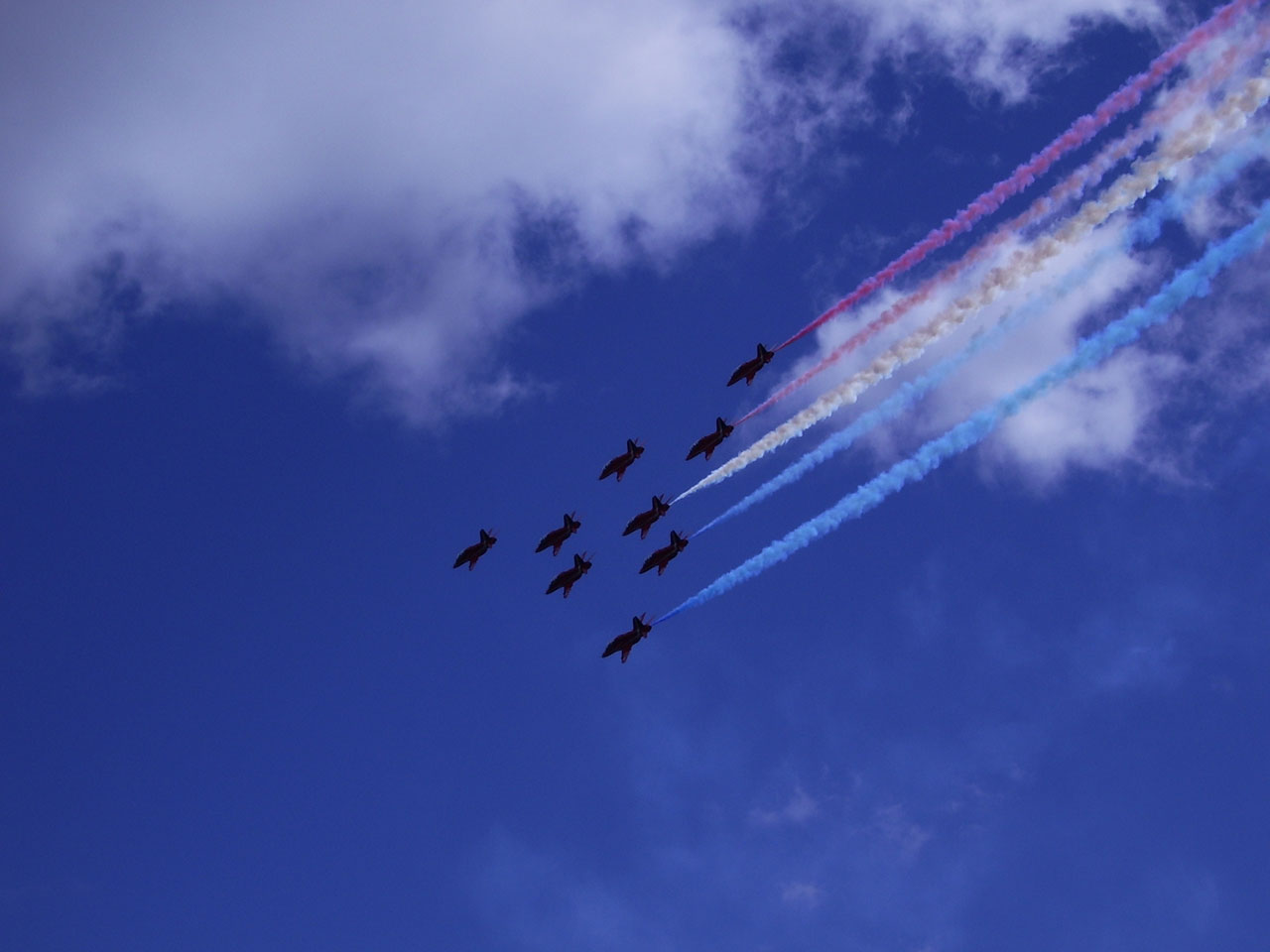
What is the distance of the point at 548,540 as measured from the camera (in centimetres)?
7731

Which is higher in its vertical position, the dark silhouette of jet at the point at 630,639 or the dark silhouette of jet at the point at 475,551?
the dark silhouette of jet at the point at 475,551

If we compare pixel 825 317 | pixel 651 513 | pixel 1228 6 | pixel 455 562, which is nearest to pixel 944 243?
pixel 825 317

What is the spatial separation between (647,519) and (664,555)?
201 centimetres

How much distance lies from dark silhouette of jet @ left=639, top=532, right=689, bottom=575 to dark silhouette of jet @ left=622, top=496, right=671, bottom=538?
4.39ft

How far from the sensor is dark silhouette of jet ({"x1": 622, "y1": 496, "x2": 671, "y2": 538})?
72375 mm

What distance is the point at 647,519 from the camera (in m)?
72.4

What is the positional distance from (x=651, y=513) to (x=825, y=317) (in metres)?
18.6

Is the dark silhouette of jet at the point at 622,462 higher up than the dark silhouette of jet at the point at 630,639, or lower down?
higher up

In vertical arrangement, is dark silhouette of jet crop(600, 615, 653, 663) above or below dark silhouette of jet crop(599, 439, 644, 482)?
below

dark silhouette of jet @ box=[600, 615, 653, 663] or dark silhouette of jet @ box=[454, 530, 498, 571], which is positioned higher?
dark silhouette of jet @ box=[454, 530, 498, 571]

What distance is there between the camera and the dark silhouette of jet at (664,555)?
71562mm

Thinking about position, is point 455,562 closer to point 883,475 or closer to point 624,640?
point 624,640

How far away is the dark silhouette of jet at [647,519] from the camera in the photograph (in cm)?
7238

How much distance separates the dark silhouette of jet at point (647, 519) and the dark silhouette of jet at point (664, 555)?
134cm
